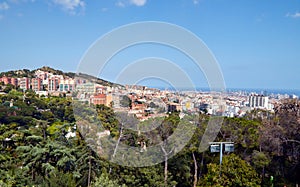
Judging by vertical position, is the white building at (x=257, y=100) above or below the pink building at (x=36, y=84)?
below

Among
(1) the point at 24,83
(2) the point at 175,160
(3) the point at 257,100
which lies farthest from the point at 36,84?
(2) the point at 175,160

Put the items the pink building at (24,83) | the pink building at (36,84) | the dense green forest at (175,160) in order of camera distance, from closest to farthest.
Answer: the dense green forest at (175,160) < the pink building at (36,84) < the pink building at (24,83)

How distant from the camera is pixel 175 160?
15.9ft

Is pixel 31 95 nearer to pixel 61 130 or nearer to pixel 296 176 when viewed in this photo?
pixel 61 130

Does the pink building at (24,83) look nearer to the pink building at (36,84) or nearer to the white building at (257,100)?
the pink building at (36,84)

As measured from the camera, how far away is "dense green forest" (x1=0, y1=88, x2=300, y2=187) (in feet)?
13.3

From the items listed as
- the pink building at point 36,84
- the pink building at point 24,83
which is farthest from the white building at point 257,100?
the pink building at point 24,83

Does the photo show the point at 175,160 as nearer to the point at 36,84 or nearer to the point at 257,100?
the point at 257,100

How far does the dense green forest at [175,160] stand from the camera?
4.04 meters

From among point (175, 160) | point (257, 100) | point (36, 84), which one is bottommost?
point (175, 160)

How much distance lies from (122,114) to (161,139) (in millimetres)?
705

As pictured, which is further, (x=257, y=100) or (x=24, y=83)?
(x=24, y=83)

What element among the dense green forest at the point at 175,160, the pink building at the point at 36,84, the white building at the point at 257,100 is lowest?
the dense green forest at the point at 175,160

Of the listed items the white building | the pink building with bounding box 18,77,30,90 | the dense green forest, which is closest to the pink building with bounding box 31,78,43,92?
the pink building with bounding box 18,77,30,90
